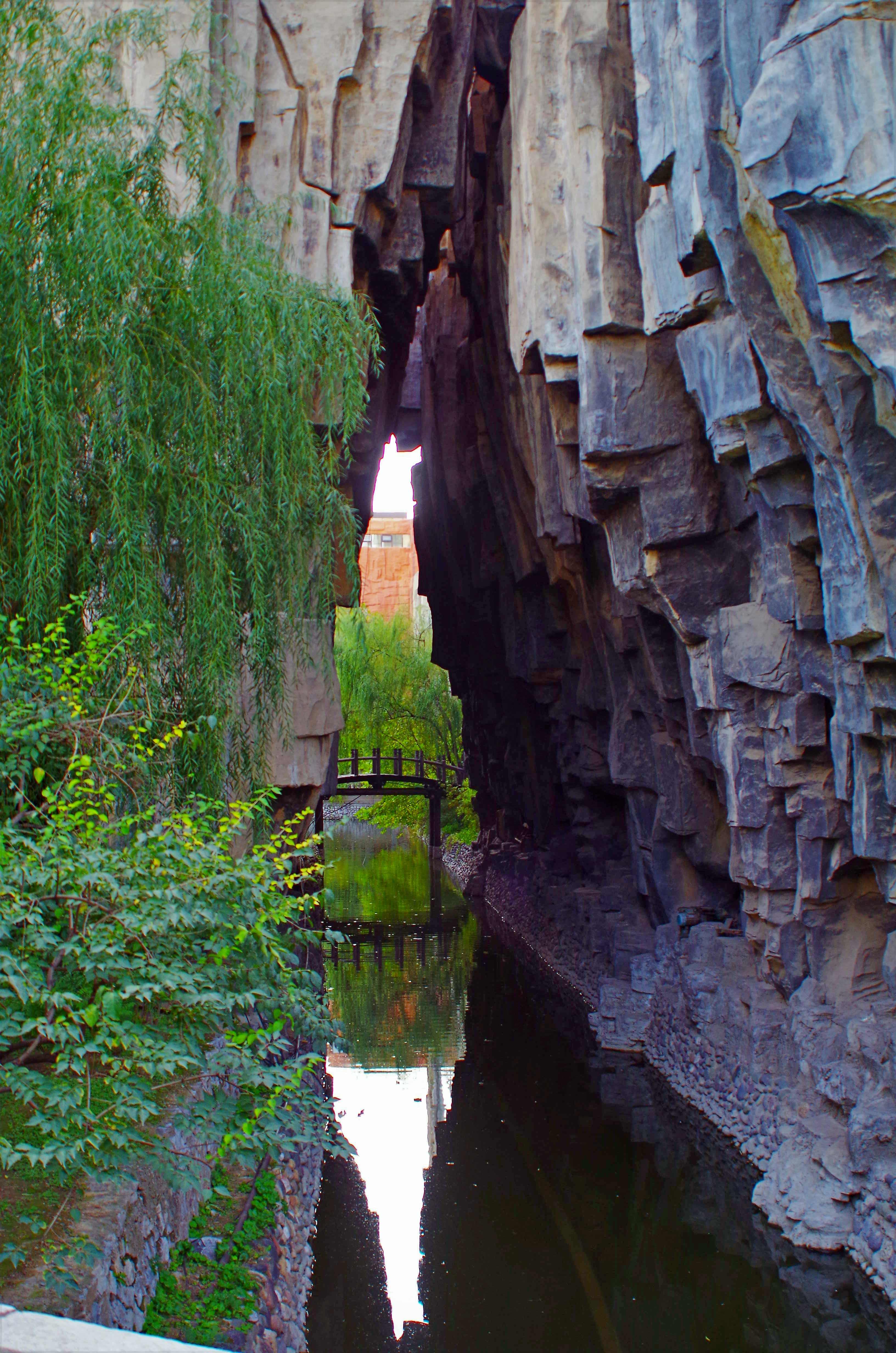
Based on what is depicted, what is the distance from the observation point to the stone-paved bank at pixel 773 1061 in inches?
339

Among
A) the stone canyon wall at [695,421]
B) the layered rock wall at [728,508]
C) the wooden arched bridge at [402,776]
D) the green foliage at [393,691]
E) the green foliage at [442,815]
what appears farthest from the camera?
the green foliage at [442,815]

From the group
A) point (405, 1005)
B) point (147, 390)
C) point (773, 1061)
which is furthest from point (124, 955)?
point (405, 1005)

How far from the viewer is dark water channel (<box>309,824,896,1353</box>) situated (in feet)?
25.8

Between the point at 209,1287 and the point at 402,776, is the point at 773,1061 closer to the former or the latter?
the point at 209,1287

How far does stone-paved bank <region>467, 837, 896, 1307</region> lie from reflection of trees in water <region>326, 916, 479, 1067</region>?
7.45ft

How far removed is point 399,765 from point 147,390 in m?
28.5

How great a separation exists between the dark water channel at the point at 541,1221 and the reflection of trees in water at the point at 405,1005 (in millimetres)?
77

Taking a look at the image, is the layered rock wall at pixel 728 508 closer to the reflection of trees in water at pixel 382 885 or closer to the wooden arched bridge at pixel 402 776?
the reflection of trees in water at pixel 382 885

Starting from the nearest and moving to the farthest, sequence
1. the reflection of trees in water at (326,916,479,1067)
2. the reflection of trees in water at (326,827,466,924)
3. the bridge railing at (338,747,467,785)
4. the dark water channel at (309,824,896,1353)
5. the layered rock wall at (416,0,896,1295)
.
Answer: the layered rock wall at (416,0,896,1295)
the dark water channel at (309,824,896,1353)
the reflection of trees in water at (326,916,479,1067)
the reflection of trees in water at (326,827,466,924)
the bridge railing at (338,747,467,785)

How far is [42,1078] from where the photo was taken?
3869 millimetres

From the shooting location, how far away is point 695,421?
11.6m

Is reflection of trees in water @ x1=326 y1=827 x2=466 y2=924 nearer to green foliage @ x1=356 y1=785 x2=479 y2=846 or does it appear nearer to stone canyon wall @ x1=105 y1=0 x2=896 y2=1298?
green foliage @ x1=356 y1=785 x2=479 y2=846

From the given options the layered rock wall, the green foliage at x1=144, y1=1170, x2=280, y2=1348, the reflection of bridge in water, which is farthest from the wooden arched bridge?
the green foliage at x1=144, y1=1170, x2=280, y2=1348

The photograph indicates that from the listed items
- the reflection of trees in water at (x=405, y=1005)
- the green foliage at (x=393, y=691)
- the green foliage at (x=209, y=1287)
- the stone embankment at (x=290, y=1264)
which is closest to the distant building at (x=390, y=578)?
the green foliage at (x=393, y=691)
